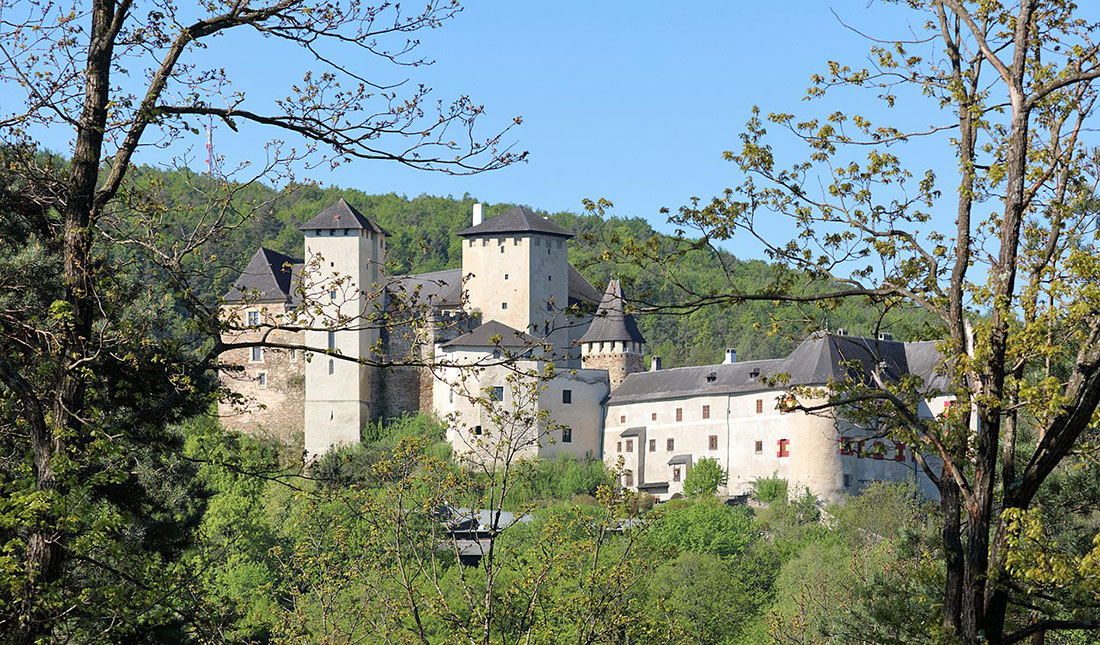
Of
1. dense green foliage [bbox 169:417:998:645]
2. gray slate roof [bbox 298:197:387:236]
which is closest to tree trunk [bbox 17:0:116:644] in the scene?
dense green foliage [bbox 169:417:998:645]

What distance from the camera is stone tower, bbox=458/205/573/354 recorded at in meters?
Result: 63.4

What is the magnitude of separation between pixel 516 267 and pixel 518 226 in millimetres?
1984

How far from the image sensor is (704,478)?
58469mm

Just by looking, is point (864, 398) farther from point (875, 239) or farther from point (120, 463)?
point (120, 463)

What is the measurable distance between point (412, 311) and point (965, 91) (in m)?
3.14

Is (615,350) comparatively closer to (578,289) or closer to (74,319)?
(578,289)

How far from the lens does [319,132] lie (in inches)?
308

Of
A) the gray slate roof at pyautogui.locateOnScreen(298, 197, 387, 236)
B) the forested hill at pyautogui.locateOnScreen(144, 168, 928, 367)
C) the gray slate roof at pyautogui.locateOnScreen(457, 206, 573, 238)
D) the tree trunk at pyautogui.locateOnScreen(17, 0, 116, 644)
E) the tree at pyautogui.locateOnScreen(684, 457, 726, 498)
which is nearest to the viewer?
the tree trunk at pyautogui.locateOnScreen(17, 0, 116, 644)

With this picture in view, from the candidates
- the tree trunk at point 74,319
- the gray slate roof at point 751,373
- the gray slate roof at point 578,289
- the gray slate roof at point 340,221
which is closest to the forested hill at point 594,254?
the gray slate roof at point 578,289

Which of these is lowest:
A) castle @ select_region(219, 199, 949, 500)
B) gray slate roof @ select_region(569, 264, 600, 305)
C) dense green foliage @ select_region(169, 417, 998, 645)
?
dense green foliage @ select_region(169, 417, 998, 645)

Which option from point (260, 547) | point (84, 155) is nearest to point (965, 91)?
point (84, 155)

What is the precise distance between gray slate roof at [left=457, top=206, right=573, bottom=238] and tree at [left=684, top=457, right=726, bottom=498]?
11.4 metres

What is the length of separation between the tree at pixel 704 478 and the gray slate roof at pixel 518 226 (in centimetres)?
1137

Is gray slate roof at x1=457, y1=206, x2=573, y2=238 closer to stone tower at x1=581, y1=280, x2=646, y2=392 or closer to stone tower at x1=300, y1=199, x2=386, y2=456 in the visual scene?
stone tower at x1=581, y1=280, x2=646, y2=392
